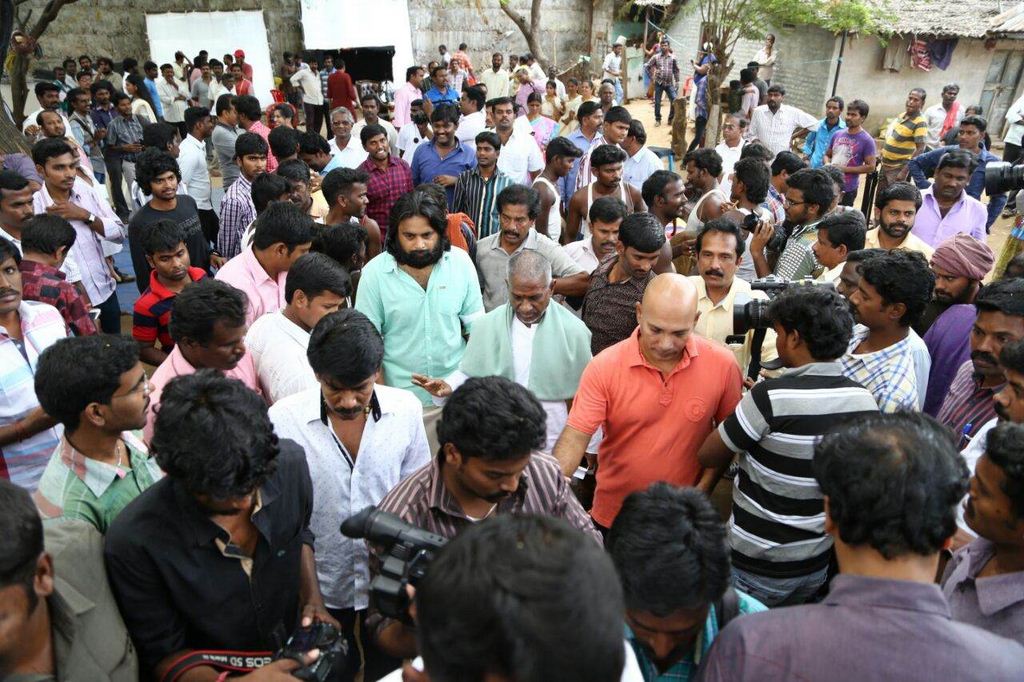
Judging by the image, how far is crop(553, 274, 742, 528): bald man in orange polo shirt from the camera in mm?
2650

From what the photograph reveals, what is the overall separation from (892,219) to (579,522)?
331 centimetres

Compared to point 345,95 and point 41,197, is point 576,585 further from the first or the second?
point 345,95

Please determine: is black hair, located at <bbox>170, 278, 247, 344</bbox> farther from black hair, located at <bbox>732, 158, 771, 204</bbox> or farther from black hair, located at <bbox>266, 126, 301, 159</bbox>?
black hair, located at <bbox>266, 126, 301, 159</bbox>

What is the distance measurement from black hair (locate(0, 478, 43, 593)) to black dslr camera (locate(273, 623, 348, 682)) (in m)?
0.61

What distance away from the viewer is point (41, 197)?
4.88 metres

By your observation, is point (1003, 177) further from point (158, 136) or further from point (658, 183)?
point (158, 136)

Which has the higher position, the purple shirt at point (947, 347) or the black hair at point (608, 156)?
the black hair at point (608, 156)

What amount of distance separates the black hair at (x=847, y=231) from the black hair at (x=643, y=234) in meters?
1.27

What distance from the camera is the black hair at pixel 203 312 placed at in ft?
8.42

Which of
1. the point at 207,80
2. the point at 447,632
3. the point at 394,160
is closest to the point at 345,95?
the point at 207,80

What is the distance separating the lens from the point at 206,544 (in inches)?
67.8

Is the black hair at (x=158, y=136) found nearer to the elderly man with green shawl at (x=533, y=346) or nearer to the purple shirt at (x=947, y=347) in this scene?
the elderly man with green shawl at (x=533, y=346)

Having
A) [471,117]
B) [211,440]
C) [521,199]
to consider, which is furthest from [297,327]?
[471,117]

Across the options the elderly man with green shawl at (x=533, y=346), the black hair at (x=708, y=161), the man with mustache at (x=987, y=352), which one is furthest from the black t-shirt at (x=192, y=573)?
the black hair at (x=708, y=161)
